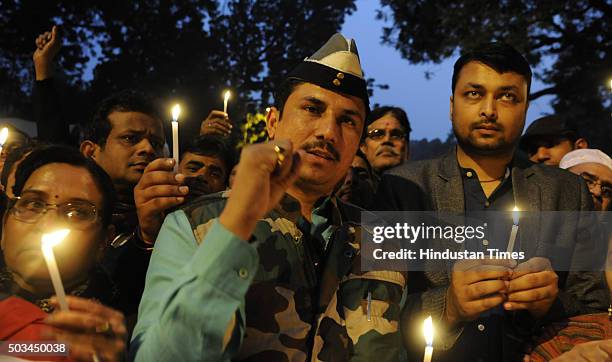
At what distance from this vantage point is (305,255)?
274cm

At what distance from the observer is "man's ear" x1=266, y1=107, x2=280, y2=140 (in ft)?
10.8

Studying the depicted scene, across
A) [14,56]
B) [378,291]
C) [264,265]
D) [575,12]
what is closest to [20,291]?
[264,265]

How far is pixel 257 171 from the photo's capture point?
2.03 metres

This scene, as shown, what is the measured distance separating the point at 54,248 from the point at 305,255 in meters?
1.09

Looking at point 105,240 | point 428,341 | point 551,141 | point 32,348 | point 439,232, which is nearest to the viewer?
point 428,341

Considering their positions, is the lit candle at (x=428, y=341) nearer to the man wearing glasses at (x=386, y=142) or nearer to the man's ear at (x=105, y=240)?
the man's ear at (x=105, y=240)

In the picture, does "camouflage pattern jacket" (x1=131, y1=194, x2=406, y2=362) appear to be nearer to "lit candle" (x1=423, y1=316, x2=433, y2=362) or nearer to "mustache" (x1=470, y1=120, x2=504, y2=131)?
"lit candle" (x1=423, y1=316, x2=433, y2=362)

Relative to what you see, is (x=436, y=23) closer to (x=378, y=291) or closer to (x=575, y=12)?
(x=575, y=12)

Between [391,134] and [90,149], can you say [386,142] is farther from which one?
[90,149]

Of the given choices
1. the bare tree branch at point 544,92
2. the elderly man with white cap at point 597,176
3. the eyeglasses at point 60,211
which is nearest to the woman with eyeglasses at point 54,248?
the eyeglasses at point 60,211

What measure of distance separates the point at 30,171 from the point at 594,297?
2.89m

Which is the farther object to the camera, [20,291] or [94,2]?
[94,2]

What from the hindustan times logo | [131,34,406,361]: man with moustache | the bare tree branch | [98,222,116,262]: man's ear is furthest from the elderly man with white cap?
the bare tree branch

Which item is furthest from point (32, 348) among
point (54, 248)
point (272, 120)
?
point (272, 120)
